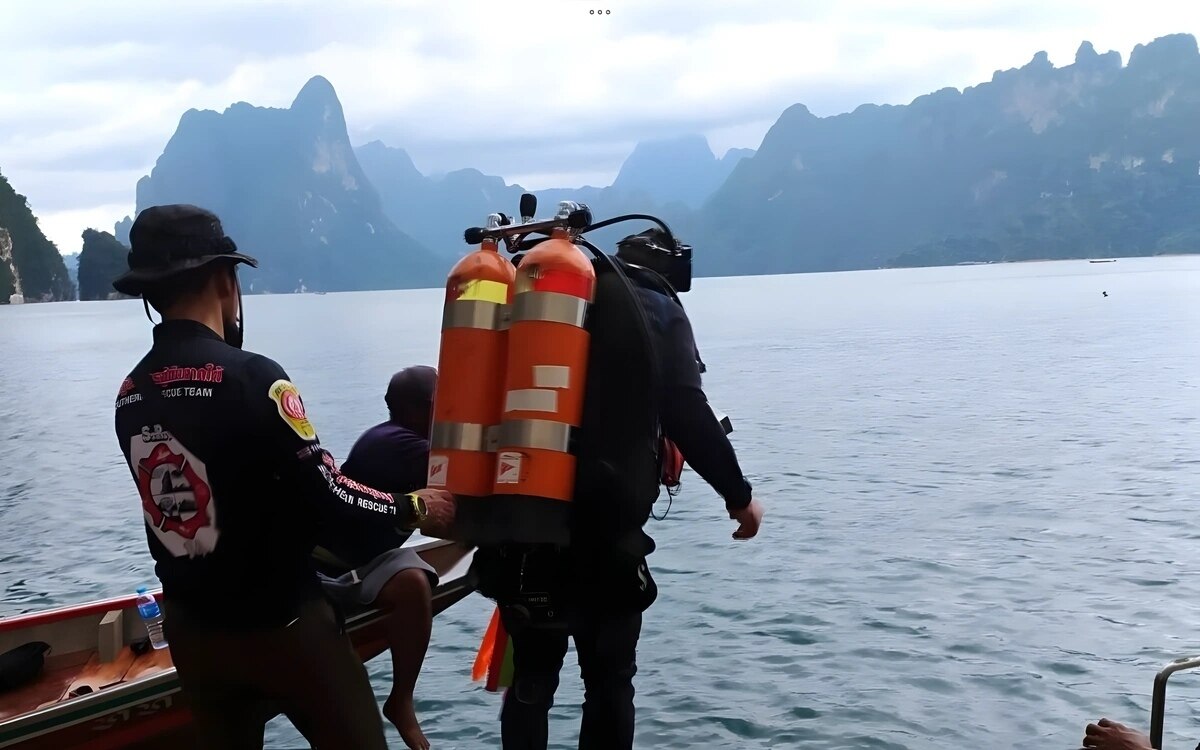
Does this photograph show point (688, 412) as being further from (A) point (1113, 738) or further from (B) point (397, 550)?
(B) point (397, 550)

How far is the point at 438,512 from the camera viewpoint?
426 centimetres

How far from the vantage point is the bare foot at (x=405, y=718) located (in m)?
6.74

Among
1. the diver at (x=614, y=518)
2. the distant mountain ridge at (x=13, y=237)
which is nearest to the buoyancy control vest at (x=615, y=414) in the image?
the diver at (x=614, y=518)

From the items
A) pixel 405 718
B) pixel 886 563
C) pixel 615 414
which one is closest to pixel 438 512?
pixel 615 414

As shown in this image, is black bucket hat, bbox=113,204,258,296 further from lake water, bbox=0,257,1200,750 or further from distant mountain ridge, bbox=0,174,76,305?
distant mountain ridge, bbox=0,174,76,305

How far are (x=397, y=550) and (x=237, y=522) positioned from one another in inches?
122

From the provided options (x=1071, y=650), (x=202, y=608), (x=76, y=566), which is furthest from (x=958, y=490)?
(x=202, y=608)

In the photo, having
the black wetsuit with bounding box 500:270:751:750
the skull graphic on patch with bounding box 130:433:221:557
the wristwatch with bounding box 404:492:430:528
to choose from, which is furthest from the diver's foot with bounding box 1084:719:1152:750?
the skull graphic on patch with bounding box 130:433:221:557

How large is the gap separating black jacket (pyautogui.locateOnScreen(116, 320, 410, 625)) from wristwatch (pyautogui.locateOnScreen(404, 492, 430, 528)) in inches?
11.9

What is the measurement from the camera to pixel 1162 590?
12141 mm

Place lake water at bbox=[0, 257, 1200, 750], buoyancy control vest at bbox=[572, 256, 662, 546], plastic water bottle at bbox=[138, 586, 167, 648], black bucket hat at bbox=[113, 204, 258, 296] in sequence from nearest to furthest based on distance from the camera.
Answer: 1. black bucket hat at bbox=[113, 204, 258, 296]
2. buoyancy control vest at bbox=[572, 256, 662, 546]
3. plastic water bottle at bbox=[138, 586, 167, 648]
4. lake water at bbox=[0, 257, 1200, 750]

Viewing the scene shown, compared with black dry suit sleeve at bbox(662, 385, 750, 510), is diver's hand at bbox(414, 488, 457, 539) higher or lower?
lower

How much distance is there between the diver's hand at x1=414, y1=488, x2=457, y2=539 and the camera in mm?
4227

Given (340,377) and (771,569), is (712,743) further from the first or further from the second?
(340,377)
